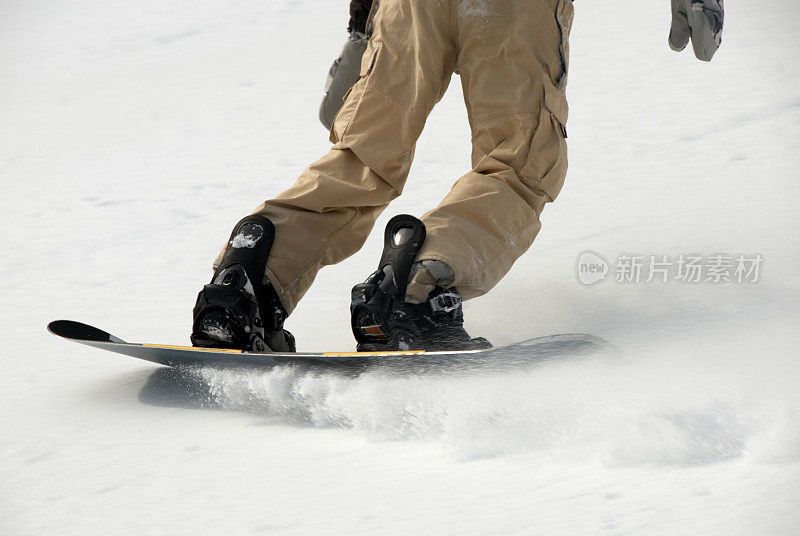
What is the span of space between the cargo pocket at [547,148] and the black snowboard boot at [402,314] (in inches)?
13.1

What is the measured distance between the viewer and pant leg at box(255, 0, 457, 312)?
85.9 inches

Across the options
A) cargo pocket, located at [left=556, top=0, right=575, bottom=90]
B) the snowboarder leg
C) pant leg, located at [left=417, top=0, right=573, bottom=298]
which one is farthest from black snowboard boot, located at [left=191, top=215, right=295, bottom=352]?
cargo pocket, located at [left=556, top=0, right=575, bottom=90]

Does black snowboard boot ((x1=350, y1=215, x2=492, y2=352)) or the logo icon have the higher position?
the logo icon

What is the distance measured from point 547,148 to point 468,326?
609mm

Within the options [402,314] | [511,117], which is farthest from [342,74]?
[402,314]

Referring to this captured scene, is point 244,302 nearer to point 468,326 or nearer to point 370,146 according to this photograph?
point 370,146

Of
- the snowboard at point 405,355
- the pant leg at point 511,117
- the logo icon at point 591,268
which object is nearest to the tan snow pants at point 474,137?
the pant leg at point 511,117

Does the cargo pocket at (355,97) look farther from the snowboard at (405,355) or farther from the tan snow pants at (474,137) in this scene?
the snowboard at (405,355)

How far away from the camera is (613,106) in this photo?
14.5 feet

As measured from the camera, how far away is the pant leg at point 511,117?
2.07 metres

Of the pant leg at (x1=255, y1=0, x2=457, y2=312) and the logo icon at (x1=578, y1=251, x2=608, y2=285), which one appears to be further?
the logo icon at (x1=578, y1=251, x2=608, y2=285)

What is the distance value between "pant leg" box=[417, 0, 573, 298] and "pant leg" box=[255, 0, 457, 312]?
0.09 meters

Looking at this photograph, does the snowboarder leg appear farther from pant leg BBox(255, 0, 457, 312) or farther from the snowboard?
the snowboard

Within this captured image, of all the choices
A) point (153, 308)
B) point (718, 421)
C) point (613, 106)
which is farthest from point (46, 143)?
point (718, 421)
